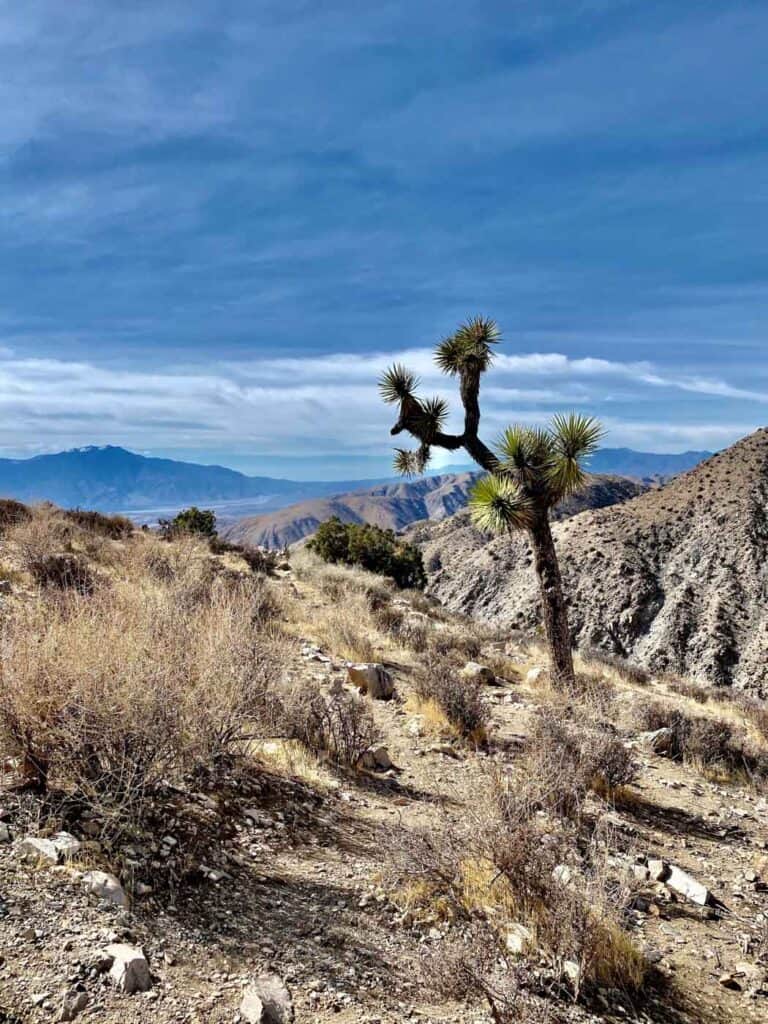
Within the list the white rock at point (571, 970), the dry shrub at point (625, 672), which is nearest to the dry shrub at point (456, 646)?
the dry shrub at point (625, 672)

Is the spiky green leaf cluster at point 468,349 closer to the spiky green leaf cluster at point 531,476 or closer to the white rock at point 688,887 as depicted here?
the spiky green leaf cluster at point 531,476

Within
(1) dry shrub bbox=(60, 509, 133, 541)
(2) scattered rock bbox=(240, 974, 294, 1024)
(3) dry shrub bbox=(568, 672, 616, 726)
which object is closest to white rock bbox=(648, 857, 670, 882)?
(2) scattered rock bbox=(240, 974, 294, 1024)

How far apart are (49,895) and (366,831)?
8.95 ft

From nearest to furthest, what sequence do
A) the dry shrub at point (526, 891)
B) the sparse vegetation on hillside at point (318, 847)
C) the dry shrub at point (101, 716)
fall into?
the sparse vegetation on hillside at point (318, 847) → the dry shrub at point (526, 891) → the dry shrub at point (101, 716)

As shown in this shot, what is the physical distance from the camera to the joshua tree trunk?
40.7 ft

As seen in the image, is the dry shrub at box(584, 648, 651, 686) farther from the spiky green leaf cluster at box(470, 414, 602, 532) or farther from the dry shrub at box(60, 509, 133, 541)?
the dry shrub at box(60, 509, 133, 541)

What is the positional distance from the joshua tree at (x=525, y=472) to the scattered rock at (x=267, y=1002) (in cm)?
950

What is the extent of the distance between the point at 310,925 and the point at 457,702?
487 cm

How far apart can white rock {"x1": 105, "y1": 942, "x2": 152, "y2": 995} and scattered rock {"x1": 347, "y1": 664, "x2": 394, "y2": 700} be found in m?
6.67

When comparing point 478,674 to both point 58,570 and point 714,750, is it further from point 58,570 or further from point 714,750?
point 58,570

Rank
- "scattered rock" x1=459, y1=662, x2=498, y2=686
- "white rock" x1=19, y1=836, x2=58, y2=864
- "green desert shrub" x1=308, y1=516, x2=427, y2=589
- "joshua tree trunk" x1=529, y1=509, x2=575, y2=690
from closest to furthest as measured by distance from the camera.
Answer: "white rock" x1=19, y1=836, x2=58, y2=864 < "scattered rock" x1=459, y1=662, x2=498, y2=686 < "joshua tree trunk" x1=529, y1=509, x2=575, y2=690 < "green desert shrub" x1=308, y1=516, x2=427, y2=589

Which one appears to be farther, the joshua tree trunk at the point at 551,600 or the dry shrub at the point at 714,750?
the joshua tree trunk at the point at 551,600

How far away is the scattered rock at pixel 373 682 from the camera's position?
9570 mm

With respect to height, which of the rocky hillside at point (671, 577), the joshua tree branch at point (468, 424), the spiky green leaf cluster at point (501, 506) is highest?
the joshua tree branch at point (468, 424)
